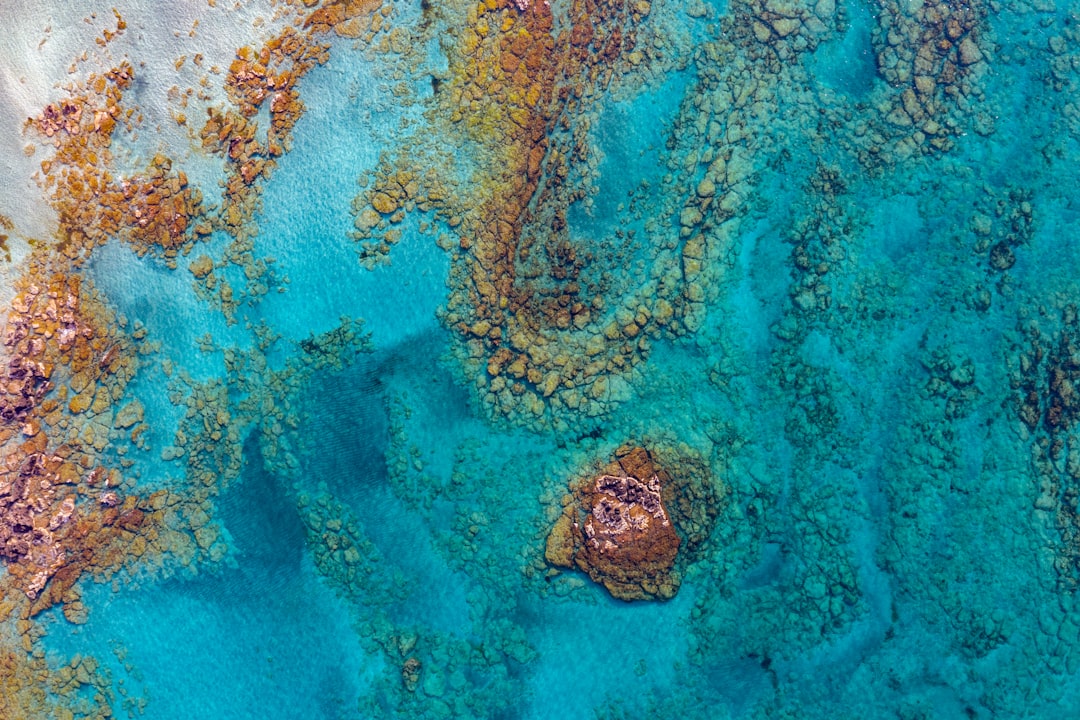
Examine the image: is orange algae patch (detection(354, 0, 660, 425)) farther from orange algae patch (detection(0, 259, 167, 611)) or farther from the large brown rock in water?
orange algae patch (detection(0, 259, 167, 611))

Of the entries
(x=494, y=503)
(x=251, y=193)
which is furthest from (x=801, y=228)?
(x=251, y=193)

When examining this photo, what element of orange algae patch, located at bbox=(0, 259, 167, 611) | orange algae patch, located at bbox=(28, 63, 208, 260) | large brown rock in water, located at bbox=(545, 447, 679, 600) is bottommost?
large brown rock in water, located at bbox=(545, 447, 679, 600)

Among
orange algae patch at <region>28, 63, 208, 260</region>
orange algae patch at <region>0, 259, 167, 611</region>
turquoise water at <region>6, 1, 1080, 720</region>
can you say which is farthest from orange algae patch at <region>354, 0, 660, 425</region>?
orange algae patch at <region>0, 259, 167, 611</region>

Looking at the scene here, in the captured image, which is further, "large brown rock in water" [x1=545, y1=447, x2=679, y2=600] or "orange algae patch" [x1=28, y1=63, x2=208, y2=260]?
"orange algae patch" [x1=28, y1=63, x2=208, y2=260]

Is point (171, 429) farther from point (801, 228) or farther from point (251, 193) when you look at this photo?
point (801, 228)

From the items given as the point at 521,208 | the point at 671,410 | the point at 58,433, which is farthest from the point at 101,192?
the point at 671,410

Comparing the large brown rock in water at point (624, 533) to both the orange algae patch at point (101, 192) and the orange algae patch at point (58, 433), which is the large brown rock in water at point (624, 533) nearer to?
the orange algae patch at point (58, 433)

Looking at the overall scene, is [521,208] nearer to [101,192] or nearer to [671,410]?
[671,410]
